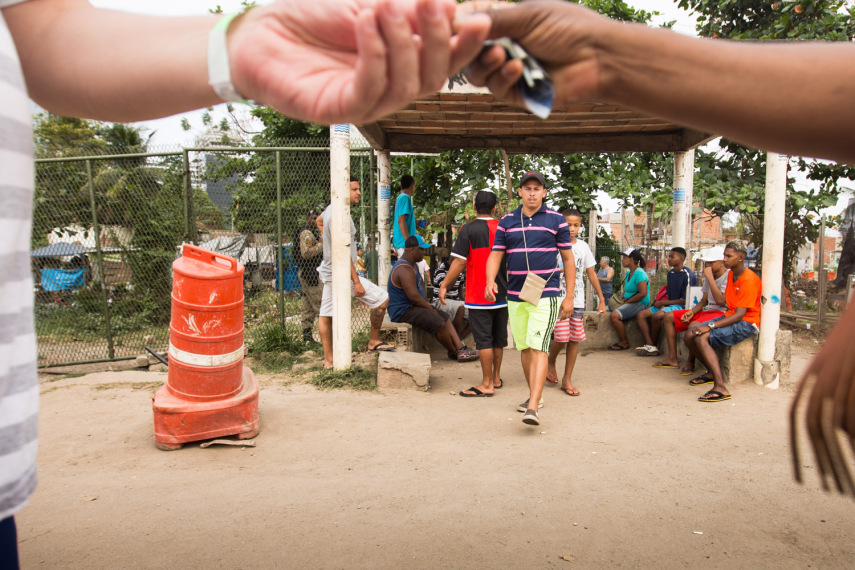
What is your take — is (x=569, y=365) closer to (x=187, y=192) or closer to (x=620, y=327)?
(x=620, y=327)

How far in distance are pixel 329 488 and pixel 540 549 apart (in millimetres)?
1358

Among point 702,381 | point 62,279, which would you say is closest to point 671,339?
point 702,381

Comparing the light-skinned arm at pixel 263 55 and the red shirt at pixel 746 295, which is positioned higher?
the light-skinned arm at pixel 263 55

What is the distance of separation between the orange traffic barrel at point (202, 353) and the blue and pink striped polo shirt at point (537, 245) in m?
2.40

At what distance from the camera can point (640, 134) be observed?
24.8 ft

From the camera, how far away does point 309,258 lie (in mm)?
6980

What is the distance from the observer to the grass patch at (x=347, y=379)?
227 inches

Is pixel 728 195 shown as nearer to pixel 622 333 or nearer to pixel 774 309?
pixel 622 333

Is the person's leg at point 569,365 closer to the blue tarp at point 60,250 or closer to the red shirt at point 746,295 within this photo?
the red shirt at point 746,295

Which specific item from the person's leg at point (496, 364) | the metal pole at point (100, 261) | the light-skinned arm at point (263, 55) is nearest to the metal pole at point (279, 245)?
the metal pole at point (100, 261)

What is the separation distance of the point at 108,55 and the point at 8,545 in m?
0.85

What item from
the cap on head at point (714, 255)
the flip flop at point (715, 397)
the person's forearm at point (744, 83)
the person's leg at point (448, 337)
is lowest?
the flip flop at point (715, 397)

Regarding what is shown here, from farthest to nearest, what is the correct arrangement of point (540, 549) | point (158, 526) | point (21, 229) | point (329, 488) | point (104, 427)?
1. point (104, 427)
2. point (329, 488)
3. point (158, 526)
4. point (540, 549)
5. point (21, 229)

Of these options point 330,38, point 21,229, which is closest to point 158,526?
point 21,229
